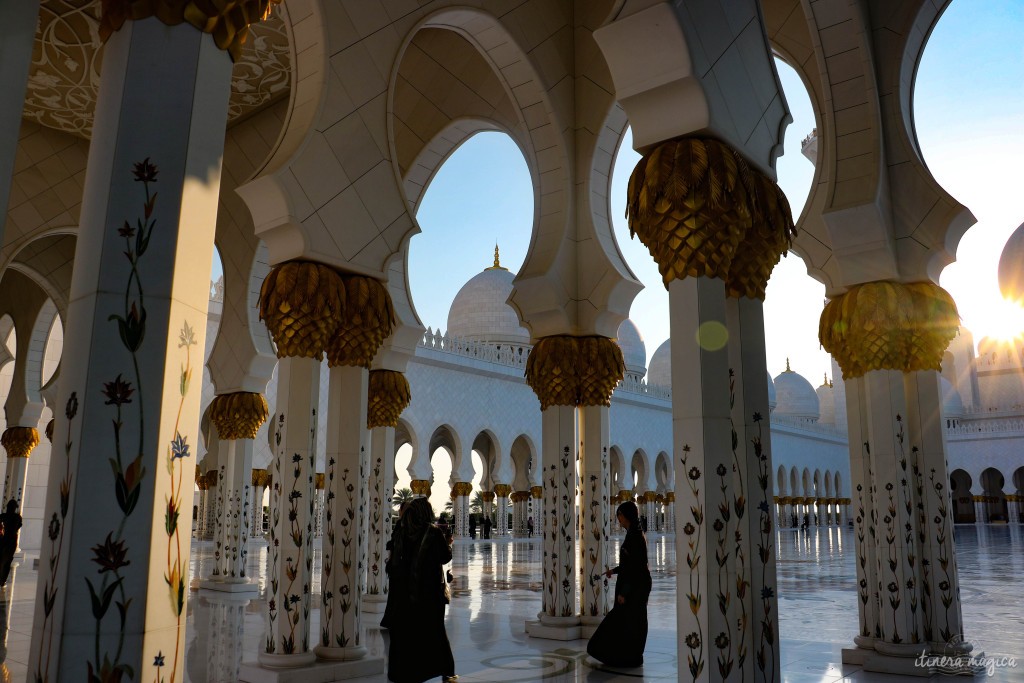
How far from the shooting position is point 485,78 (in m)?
6.70

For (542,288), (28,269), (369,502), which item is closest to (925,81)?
(542,288)

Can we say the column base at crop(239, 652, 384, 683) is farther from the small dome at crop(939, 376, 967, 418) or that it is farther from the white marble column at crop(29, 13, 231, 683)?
the small dome at crop(939, 376, 967, 418)

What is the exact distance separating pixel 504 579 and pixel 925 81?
23.0 ft

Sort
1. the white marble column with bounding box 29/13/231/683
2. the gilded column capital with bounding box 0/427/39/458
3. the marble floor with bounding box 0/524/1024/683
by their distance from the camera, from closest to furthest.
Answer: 1. the white marble column with bounding box 29/13/231/683
2. the marble floor with bounding box 0/524/1024/683
3. the gilded column capital with bounding box 0/427/39/458

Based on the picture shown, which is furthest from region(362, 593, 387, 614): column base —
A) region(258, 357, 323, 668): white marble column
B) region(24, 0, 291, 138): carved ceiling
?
region(24, 0, 291, 138): carved ceiling

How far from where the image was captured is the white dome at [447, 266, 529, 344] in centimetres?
2145

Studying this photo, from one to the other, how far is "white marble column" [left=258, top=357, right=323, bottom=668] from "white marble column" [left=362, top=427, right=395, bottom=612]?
2.71m

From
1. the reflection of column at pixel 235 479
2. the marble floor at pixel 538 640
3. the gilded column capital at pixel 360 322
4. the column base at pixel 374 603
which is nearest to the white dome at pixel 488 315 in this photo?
the marble floor at pixel 538 640

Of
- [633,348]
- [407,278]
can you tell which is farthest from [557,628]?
[633,348]

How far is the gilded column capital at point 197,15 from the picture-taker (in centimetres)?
185

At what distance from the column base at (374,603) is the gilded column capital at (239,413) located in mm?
2143

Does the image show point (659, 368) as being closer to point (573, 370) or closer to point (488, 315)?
point (488, 315)

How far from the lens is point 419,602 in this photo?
3.62 m

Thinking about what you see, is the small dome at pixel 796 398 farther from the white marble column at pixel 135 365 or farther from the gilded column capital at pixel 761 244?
the white marble column at pixel 135 365
